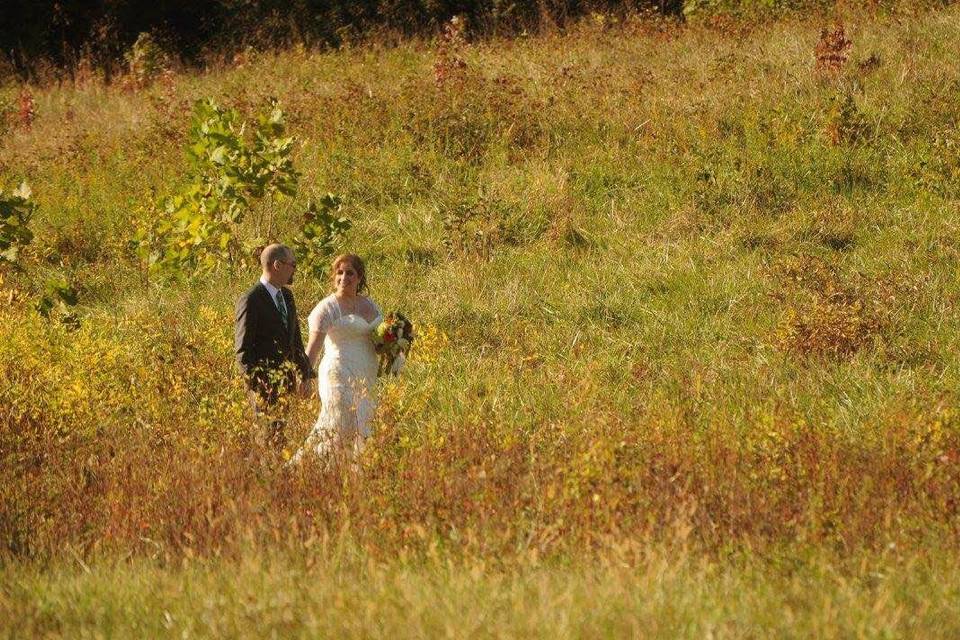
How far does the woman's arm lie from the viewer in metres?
7.78

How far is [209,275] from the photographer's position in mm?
11523

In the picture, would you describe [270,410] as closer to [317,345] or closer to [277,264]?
[317,345]

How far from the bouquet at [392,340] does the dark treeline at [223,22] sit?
1117 centimetres

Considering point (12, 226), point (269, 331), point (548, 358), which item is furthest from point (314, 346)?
point (12, 226)

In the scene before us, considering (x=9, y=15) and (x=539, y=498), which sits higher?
(x=9, y=15)

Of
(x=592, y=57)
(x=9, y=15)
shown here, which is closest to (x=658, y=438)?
(x=592, y=57)

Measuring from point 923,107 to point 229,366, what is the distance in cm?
775

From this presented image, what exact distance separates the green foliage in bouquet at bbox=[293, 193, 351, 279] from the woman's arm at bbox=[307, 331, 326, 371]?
3.23 metres

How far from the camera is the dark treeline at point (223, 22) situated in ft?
64.6

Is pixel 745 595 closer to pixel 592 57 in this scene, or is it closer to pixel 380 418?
pixel 380 418

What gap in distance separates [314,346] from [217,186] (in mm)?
3380

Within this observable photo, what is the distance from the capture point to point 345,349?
7.77 meters

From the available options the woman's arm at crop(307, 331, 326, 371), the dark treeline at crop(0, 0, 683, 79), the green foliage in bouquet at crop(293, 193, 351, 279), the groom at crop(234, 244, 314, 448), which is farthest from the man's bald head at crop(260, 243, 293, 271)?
the dark treeline at crop(0, 0, 683, 79)

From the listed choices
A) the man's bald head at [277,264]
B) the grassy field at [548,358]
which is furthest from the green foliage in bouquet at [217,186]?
the man's bald head at [277,264]
